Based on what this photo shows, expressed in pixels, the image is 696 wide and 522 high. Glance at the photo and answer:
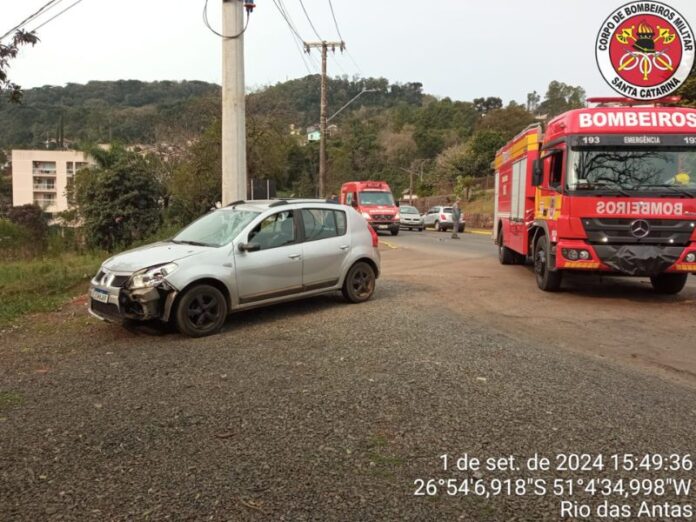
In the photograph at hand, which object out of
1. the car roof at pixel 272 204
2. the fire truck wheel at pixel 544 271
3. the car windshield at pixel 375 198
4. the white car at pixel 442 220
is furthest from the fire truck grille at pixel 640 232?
the white car at pixel 442 220

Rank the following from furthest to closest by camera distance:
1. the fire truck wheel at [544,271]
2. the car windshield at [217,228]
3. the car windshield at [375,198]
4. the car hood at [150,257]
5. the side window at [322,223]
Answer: the car windshield at [375,198], the fire truck wheel at [544,271], the side window at [322,223], the car windshield at [217,228], the car hood at [150,257]

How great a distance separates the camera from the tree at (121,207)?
26.4 m

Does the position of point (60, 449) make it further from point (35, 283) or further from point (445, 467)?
point (35, 283)

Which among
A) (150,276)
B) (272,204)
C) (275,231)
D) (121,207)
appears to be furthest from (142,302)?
(121,207)

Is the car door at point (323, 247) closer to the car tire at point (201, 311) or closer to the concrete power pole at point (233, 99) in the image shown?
the car tire at point (201, 311)

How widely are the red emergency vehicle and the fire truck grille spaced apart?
19.9m

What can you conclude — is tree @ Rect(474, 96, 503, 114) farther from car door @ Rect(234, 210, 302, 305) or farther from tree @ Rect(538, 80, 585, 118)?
car door @ Rect(234, 210, 302, 305)

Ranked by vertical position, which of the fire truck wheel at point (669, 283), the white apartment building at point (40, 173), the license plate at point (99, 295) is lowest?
the fire truck wheel at point (669, 283)

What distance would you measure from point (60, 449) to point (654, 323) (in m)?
7.41

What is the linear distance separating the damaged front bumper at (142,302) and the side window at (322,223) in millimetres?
2190

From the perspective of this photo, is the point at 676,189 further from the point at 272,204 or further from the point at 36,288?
the point at 36,288

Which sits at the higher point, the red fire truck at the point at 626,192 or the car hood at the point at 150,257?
the red fire truck at the point at 626,192

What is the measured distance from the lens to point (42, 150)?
319 ft

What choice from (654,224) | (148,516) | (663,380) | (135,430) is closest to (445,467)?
(148,516)
